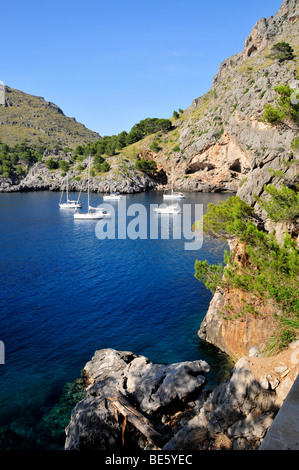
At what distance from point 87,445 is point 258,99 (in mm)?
106869

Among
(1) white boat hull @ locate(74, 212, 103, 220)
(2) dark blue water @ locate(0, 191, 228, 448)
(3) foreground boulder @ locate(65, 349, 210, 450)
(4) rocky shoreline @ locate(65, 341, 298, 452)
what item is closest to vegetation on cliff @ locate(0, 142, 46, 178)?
(1) white boat hull @ locate(74, 212, 103, 220)

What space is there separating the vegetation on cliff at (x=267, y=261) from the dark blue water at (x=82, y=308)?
7.45m

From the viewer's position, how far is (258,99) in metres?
96.6

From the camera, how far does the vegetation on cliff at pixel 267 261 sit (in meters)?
13.5

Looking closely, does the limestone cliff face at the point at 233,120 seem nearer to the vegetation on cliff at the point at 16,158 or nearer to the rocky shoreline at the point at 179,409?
the vegetation on cliff at the point at 16,158

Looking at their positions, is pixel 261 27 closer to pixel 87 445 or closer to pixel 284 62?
pixel 284 62

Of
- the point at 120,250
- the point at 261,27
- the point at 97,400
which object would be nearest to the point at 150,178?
the point at 261,27

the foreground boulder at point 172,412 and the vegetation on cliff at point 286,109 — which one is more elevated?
the vegetation on cliff at point 286,109

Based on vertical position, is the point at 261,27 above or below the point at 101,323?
above

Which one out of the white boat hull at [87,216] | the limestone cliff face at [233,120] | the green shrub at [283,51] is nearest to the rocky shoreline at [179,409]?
the white boat hull at [87,216]

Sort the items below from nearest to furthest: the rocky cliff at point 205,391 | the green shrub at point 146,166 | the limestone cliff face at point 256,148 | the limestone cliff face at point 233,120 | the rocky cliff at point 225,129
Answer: the rocky cliff at point 205,391, the limestone cliff face at point 256,148, the limestone cliff face at point 233,120, the rocky cliff at point 225,129, the green shrub at point 146,166

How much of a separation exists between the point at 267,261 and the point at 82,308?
734 inches

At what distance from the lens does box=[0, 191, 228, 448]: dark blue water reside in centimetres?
1920

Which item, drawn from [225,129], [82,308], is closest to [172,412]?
[82,308]
